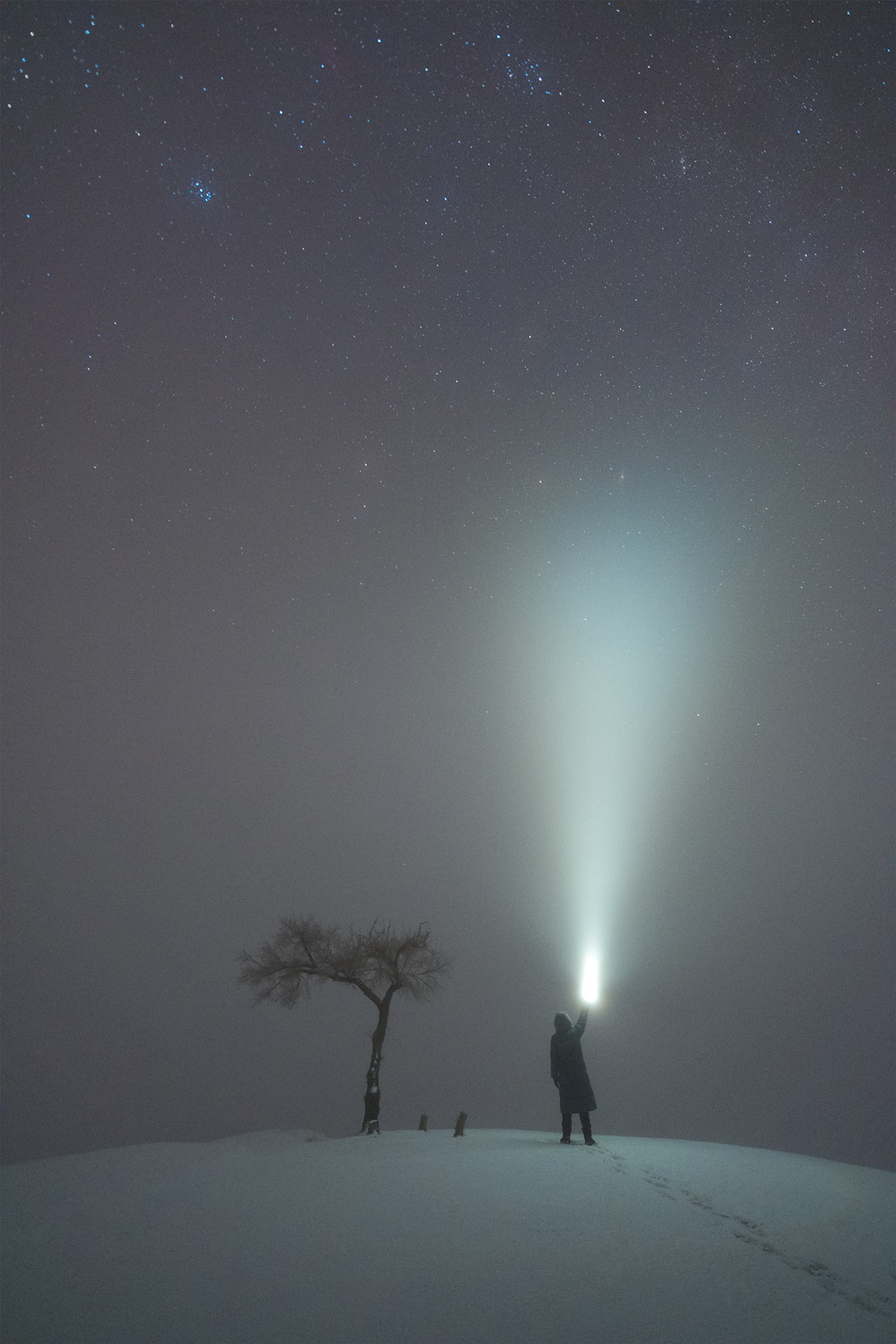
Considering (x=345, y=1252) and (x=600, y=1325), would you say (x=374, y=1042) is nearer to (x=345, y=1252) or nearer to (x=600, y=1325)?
(x=345, y=1252)

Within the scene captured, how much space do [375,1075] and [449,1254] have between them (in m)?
13.0

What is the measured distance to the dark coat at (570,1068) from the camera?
11.4 meters

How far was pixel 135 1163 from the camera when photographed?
29.8 feet

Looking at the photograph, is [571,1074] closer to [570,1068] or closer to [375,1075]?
[570,1068]

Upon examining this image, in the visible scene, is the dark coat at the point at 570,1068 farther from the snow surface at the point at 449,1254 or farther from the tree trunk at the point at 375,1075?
the tree trunk at the point at 375,1075

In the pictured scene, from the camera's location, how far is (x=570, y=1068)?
11.6m

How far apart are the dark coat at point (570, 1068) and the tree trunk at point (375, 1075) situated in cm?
534

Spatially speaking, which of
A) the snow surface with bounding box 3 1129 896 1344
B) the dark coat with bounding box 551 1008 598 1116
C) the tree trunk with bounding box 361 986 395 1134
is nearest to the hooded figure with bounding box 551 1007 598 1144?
the dark coat with bounding box 551 1008 598 1116

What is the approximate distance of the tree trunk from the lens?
51.9ft

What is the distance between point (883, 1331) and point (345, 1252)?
12.8 feet

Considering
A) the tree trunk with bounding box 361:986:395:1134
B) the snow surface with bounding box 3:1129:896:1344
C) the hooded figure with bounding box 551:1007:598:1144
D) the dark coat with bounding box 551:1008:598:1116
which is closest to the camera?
the snow surface with bounding box 3:1129:896:1344

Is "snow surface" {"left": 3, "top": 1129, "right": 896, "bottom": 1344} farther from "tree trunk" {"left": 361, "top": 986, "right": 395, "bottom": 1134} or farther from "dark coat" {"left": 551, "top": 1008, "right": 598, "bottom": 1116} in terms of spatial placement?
A: "tree trunk" {"left": 361, "top": 986, "right": 395, "bottom": 1134}

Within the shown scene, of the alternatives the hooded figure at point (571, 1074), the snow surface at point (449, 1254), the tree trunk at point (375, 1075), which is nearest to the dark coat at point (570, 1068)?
the hooded figure at point (571, 1074)

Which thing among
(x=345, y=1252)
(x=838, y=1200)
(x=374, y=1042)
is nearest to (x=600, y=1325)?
(x=345, y=1252)
